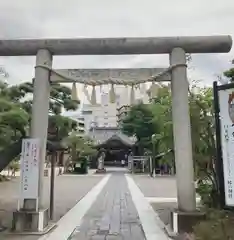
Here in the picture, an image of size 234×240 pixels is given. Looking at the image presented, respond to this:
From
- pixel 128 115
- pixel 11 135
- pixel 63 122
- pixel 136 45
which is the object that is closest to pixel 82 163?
pixel 128 115

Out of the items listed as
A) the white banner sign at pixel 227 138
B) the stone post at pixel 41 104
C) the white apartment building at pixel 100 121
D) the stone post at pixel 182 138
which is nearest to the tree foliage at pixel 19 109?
the stone post at pixel 41 104

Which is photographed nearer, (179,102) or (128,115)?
(179,102)

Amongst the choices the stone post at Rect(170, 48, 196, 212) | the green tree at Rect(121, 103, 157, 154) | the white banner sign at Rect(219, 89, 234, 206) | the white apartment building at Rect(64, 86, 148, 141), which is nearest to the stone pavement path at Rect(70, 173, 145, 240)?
the stone post at Rect(170, 48, 196, 212)

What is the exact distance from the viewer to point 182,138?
722cm

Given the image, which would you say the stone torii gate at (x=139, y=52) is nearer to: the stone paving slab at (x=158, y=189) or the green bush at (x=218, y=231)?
the green bush at (x=218, y=231)

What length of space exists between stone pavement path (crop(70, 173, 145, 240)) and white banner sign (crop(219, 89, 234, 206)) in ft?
7.79

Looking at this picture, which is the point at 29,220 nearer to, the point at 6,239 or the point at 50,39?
the point at 6,239

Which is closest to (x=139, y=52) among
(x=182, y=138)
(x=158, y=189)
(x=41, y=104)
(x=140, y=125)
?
(x=182, y=138)

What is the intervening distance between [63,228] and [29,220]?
0.89 m

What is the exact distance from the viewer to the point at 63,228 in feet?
24.6

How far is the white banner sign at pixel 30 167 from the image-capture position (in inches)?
282

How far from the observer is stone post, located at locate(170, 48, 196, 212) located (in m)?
7.08

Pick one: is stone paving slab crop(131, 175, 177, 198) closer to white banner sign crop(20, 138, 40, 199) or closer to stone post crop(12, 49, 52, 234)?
stone post crop(12, 49, 52, 234)

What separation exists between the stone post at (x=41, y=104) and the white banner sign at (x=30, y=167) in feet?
0.40
